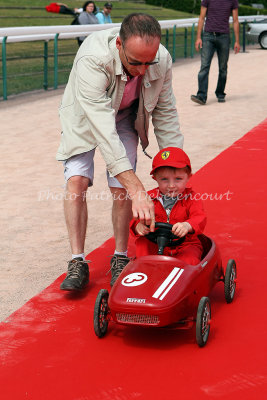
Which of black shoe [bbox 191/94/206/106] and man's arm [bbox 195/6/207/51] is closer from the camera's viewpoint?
man's arm [bbox 195/6/207/51]

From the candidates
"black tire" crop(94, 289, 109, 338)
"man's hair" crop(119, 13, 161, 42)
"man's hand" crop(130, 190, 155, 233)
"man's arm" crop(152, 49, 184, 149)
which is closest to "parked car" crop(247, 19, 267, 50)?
"man's arm" crop(152, 49, 184, 149)

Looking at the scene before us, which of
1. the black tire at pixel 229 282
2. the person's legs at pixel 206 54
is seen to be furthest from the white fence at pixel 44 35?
the black tire at pixel 229 282

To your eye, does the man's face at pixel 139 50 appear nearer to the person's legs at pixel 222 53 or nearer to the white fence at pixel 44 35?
the person's legs at pixel 222 53

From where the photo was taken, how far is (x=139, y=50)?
13.2 ft

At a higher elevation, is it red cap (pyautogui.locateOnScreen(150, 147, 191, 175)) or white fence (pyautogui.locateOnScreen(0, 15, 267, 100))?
red cap (pyautogui.locateOnScreen(150, 147, 191, 175))

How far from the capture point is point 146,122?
4801 millimetres

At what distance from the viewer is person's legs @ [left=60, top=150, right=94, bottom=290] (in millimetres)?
4664

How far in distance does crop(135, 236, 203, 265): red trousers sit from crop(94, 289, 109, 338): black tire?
476 millimetres

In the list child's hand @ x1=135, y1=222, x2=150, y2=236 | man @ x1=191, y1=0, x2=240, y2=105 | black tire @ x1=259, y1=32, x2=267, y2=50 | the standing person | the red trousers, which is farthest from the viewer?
black tire @ x1=259, y1=32, x2=267, y2=50

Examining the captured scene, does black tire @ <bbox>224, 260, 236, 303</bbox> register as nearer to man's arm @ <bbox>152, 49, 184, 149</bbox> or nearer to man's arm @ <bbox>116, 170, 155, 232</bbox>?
man's arm @ <bbox>116, 170, 155, 232</bbox>

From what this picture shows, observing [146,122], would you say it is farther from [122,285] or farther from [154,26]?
[122,285]

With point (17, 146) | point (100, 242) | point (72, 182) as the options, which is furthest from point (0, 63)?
point (72, 182)

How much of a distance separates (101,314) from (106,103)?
128cm

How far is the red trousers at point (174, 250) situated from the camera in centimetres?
435
